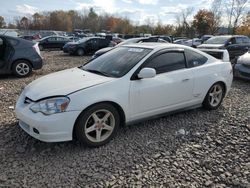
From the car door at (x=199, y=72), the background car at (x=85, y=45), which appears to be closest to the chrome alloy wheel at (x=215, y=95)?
the car door at (x=199, y=72)

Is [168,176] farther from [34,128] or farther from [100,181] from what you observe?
[34,128]

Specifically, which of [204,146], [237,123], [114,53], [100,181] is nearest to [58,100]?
[100,181]

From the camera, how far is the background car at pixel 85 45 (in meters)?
17.8

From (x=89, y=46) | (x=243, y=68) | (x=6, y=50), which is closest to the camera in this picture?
(x=243, y=68)

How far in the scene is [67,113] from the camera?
3.35 meters

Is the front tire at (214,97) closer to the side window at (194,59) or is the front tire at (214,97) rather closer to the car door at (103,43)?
the side window at (194,59)

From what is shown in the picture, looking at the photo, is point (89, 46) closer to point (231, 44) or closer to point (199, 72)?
point (231, 44)

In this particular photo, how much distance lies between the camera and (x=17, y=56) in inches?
334

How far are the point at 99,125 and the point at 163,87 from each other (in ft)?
4.04

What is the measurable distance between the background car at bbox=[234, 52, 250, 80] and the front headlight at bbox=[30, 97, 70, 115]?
664cm

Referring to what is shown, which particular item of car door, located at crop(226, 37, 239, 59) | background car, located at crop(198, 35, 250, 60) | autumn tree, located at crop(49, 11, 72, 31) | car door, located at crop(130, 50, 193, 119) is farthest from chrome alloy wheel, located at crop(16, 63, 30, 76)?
autumn tree, located at crop(49, 11, 72, 31)

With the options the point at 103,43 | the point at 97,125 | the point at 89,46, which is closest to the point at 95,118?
the point at 97,125

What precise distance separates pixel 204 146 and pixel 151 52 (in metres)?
1.69

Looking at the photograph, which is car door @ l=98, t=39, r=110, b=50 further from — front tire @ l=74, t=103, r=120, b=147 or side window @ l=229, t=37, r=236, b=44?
front tire @ l=74, t=103, r=120, b=147
